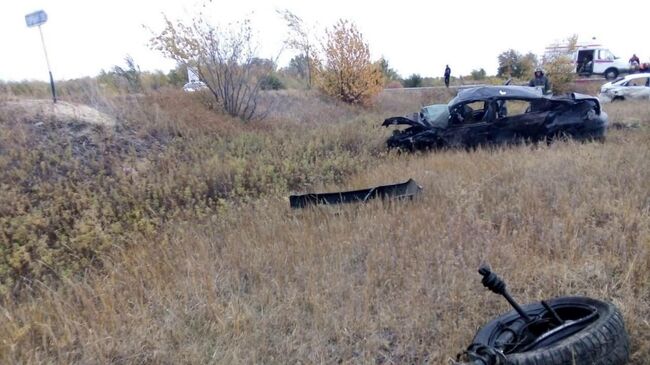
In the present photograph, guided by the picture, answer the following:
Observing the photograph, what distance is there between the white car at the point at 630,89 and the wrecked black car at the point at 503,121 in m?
13.7

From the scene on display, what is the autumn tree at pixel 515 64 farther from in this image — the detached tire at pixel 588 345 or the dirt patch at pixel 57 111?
the detached tire at pixel 588 345

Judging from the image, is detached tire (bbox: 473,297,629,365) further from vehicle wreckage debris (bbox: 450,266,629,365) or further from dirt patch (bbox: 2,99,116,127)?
dirt patch (bbox: 2,99,116,127)

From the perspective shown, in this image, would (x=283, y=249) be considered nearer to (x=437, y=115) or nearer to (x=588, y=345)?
(x=588, y=345)

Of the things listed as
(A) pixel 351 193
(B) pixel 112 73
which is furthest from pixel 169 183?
(B) pixel 112 73

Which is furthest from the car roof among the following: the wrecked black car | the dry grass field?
the dry grass field

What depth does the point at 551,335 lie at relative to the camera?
7.17ft

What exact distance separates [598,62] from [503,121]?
26.5m


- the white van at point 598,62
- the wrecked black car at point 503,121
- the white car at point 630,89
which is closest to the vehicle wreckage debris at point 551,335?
the wrecked black car at point 503,121

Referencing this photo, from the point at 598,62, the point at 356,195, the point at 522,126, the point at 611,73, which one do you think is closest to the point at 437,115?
the point at 522,126

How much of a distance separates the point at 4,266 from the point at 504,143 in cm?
797

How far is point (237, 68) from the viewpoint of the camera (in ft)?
34.8

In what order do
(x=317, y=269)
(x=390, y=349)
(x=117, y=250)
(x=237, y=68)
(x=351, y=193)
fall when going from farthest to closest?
1. (x=237, y=68)
2. (x=351, y=193)
3. (x=117, y=250)
4. (x=317, y=269)
5. (x=390, y=349)

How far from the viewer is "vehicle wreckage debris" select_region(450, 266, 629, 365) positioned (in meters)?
1.93

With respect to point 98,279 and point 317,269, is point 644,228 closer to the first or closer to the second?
point 317,269
